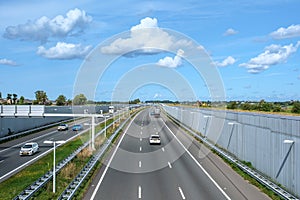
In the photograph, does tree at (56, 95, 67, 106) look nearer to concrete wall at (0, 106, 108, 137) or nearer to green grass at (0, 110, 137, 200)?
concrete wall at (0, 106, 108, 137)

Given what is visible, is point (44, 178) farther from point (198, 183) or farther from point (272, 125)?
point (272, 125)

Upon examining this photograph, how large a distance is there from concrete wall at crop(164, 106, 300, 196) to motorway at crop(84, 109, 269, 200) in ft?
6.17

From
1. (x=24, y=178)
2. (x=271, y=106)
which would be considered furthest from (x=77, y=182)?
(x=271, y=106)

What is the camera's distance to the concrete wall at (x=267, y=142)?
21.2 metres

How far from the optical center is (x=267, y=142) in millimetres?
25906

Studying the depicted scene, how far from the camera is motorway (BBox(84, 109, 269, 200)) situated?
2242 centimetres


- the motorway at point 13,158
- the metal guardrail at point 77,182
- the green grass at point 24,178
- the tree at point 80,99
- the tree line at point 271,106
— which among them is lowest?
the motorway at point 13,158

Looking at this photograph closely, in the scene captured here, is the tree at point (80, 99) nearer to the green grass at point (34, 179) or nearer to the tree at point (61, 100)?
the green grass at point (34, 179)

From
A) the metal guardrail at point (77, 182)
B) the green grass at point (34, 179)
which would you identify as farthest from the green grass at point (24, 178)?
the metal guardrail at point (77, 182)

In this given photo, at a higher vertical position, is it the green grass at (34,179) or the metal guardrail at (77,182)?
the metal guardrail at (77,182)

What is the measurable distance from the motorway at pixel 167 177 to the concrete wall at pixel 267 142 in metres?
1.88

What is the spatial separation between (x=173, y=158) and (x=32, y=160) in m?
14.5

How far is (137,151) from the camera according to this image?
42.6m

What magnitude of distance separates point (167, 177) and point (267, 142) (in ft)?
26.3
